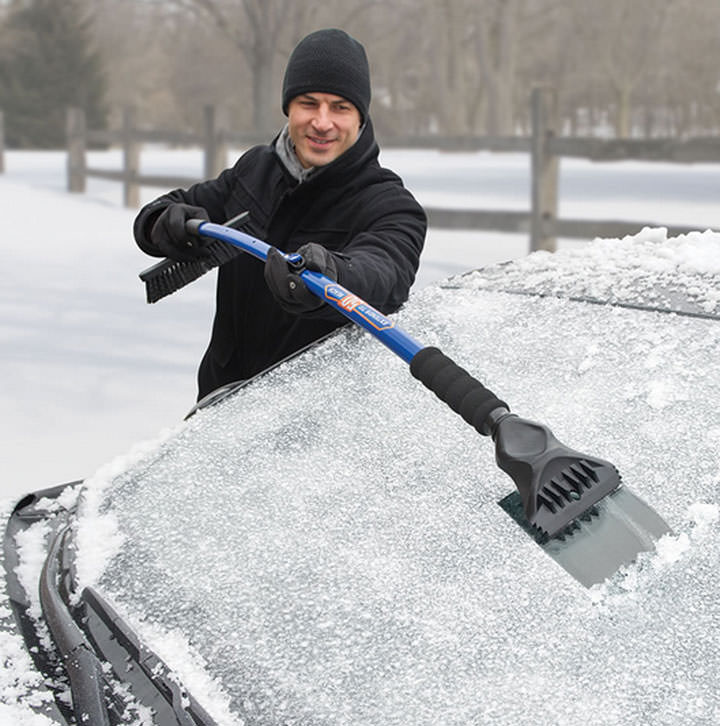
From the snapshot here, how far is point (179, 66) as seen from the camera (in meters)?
46.2

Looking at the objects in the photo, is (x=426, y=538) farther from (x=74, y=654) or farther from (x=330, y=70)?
(x=330, y=70)

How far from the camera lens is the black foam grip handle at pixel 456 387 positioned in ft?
4.19

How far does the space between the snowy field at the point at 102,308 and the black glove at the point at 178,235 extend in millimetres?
Result: 1411

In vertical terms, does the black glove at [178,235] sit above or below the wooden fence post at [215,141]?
below

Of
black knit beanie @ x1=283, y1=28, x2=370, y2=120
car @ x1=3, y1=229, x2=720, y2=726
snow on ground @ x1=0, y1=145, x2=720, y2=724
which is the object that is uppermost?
black knit beanie @ x1=283, y1=28, x2=370, y2=120

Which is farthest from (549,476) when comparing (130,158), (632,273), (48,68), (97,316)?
(48,68)

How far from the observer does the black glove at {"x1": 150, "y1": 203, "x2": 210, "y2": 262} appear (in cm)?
226

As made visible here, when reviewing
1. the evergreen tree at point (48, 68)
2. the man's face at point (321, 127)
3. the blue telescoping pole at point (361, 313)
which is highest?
the evergreen tree at point (48, 68)

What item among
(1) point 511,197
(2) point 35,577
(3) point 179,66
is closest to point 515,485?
(2) point 35,577

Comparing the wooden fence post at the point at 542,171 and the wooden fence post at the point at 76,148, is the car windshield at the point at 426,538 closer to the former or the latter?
the wooden fence post at the point at 542,171

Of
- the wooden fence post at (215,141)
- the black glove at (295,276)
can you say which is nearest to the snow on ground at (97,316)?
the black glove at (295,276)

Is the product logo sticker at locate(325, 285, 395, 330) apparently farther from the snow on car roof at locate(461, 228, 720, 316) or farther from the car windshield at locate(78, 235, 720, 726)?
the snow on car roof at locate(461, 228, 720, 316)

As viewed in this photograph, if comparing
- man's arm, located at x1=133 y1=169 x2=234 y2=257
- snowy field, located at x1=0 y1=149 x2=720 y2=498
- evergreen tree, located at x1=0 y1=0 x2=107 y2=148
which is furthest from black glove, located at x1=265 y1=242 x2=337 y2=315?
evergreen tree, located at x1=0 y1=0 x2=107 y2=148

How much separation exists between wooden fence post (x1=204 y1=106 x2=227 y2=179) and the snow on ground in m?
1.16
